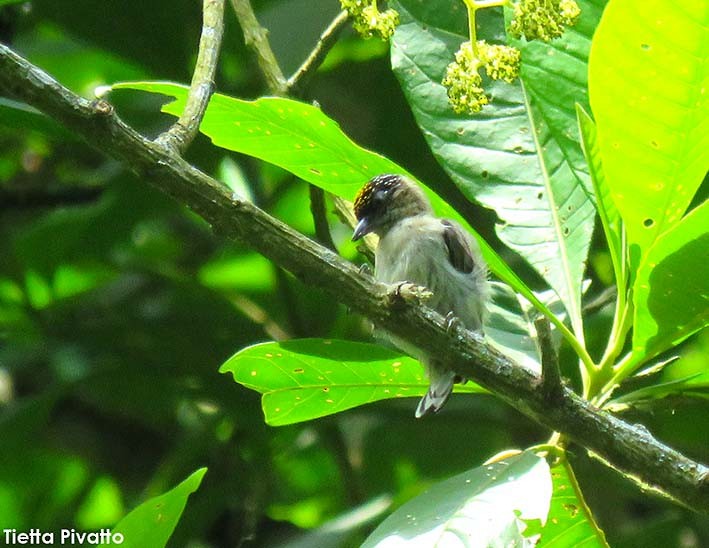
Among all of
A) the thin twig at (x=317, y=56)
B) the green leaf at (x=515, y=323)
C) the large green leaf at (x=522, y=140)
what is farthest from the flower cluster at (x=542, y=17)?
the green leaf at (x=515, y=323)

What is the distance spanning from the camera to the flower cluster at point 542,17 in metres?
2.38

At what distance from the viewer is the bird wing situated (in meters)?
4.11

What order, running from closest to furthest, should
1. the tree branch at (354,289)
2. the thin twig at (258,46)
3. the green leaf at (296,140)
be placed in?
1. the tree branch at (354,289)
2. the green leaf at (296,140)
3. the thin twig at (258,46)

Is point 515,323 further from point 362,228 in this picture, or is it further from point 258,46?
point 258,46

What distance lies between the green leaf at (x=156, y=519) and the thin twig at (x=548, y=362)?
78cm

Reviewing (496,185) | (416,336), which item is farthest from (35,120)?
(416,336)

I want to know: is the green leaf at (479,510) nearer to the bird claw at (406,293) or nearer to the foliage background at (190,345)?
the bird claw at (406,293)

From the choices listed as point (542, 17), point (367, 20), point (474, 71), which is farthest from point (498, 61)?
point (367, 20)

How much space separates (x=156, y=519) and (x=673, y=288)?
4.39 feet

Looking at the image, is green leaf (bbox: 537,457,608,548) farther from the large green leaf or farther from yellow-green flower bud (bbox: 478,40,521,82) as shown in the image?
yellow-green flower bud (bbox: 478,40,521,82)

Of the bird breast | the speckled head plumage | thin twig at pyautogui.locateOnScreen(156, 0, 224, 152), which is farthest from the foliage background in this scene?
thin twig at pyautogui.locateOnScreen(156, 0, 224, 152)

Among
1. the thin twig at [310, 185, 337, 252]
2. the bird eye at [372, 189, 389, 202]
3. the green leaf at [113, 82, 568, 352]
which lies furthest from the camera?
the bird eye at [372, 189, 389, 202]

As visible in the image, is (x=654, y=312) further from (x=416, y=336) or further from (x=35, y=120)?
(x=35, y=120)

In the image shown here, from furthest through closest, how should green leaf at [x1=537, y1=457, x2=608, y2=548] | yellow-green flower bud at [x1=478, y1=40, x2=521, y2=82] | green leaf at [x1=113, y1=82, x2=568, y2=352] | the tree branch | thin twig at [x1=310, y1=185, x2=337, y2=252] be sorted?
thin twig at [x1=310, y1=185, x2=337, y2=252]
green leaf at [x1=537, y1=457, x2=608, y2=548]
green leaf at [x1=113, y1=82, x2=568, y2=352]
yellow-green flower bud at [x1=478, y1=40, x2=521, y2=82]
the tree branch
